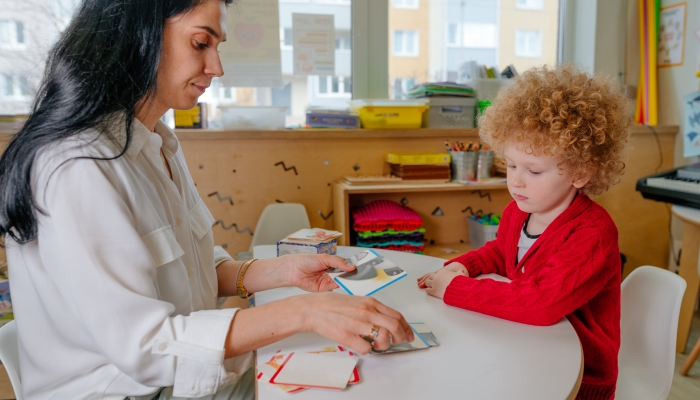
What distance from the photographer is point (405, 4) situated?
308 centimetres

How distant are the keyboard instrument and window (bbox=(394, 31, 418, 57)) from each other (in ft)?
4.79

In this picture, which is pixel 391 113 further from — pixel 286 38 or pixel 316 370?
pixel 316 370

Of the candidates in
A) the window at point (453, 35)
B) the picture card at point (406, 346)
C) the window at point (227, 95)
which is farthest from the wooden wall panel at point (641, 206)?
the picture card at point (406, 346)

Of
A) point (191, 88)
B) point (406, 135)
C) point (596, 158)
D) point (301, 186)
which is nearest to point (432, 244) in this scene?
point (406, 135)

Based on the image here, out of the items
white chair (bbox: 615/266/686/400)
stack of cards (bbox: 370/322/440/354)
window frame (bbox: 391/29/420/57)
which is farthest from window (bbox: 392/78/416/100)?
stack of cards (bbox: 370/322/440/354)

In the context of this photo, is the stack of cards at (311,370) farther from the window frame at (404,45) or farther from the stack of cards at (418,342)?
the window frame at (404,45)

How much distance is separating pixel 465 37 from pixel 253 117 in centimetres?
144

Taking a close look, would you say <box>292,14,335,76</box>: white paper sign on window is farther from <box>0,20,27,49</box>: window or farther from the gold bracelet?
the gold bracelet

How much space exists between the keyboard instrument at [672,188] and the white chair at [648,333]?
1081 mm

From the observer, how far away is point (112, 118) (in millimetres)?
939

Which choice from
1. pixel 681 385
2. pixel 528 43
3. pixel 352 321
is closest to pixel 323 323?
pixel 352 321

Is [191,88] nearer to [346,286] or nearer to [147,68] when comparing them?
[147,68]

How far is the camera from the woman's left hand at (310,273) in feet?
4.09

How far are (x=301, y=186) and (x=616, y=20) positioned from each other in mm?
2176
